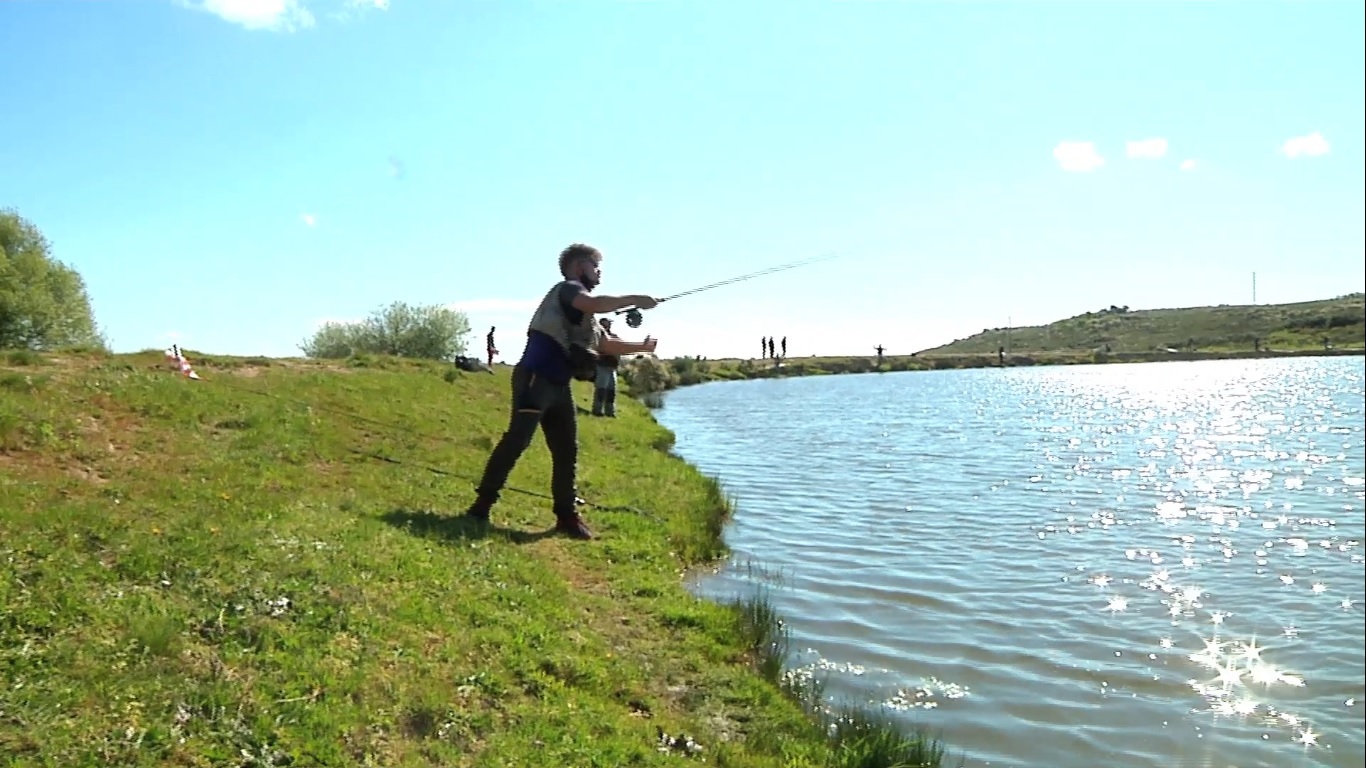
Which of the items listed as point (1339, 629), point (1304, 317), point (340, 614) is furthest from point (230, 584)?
point (1304, 317)

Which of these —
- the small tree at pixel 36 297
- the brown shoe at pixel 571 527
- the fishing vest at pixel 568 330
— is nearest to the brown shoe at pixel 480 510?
the brown shoe at pixel 571 527

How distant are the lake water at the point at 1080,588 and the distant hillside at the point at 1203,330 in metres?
→ 69.7

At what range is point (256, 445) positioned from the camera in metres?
11.5

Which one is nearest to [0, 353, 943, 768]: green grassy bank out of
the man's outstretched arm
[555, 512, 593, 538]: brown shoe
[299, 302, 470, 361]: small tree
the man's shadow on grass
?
the man's shadow on grass

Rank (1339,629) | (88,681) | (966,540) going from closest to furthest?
(88,681) < (1339,629) < (966,540)

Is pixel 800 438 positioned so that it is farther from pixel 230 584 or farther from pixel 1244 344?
pixel 1244 344

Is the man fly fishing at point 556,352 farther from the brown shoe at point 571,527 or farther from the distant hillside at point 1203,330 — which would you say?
the distant hillside at point 1203,330

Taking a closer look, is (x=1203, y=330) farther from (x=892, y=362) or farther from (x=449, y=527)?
(x=449, y=527)

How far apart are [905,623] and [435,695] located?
643 cm

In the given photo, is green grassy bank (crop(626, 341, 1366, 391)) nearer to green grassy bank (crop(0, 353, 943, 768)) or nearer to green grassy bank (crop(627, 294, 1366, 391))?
green grassy bank (crop(627, 294, 1366, 391))

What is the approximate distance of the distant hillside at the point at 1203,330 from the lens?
10381 cm

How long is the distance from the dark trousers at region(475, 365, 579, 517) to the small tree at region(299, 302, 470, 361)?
47619 millimetres

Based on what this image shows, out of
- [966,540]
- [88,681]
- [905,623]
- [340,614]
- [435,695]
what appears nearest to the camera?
[88,681]

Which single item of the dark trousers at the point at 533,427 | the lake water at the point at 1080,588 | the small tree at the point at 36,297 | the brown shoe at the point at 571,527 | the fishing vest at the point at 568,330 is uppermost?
the small tree at the point at 36,297
